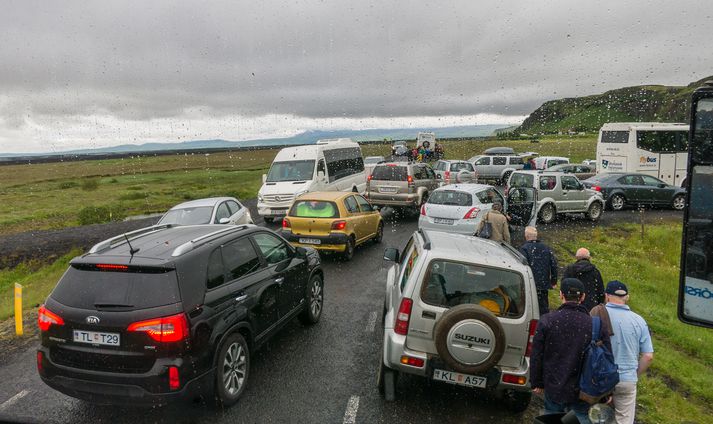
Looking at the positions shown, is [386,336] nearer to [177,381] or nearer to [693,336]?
[177,381]

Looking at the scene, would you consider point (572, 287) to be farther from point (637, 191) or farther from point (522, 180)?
point (637, 191)

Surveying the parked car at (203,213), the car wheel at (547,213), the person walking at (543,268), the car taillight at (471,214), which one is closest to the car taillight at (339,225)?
the parked car at (203,213)

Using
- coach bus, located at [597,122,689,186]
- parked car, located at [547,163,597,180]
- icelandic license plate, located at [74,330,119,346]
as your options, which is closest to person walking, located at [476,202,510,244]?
icelandic license plate, located at [74,330,119,346]

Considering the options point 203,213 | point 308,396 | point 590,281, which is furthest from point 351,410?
point 203,213

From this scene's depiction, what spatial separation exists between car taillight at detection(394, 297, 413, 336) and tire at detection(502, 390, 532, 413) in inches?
58.7

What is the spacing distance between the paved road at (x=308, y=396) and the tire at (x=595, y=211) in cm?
1391

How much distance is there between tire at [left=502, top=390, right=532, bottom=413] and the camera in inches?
192

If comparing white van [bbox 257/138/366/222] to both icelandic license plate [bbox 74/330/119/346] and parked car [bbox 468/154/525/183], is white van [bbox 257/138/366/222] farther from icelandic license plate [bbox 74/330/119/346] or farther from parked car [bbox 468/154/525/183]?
parked car [bbox 468/154/525/183]

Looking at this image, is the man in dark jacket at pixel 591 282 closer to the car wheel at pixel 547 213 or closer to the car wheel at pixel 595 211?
the car wheel at pixel 547 213

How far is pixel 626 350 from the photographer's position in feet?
12.7

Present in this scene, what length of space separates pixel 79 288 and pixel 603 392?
4921mm

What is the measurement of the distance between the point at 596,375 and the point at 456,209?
29.9 feet

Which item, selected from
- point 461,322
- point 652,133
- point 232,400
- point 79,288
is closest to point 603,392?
point 461,322

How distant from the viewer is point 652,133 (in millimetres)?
22750
